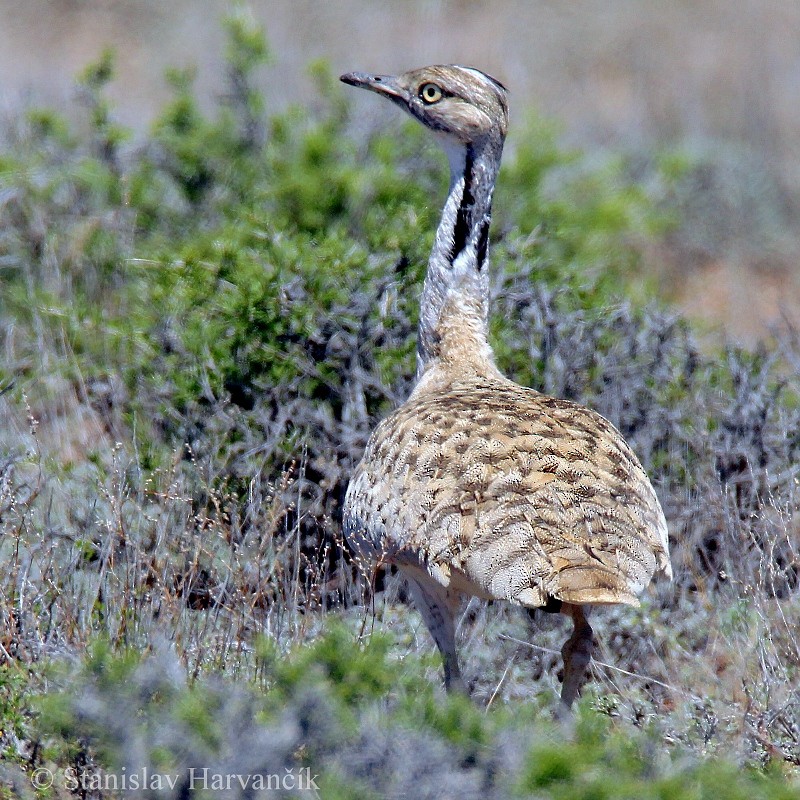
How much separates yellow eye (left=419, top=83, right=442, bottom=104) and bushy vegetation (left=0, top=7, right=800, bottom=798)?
0.70 meters

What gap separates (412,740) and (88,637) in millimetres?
1277

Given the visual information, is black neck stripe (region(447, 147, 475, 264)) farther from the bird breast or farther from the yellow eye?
the bird breast

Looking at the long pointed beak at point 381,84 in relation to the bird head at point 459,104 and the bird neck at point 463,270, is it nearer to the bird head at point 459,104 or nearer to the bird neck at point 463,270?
the bird head at point 459,104

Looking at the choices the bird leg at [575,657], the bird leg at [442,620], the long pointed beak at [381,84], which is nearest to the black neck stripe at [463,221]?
the long pointed beak at [381,84]

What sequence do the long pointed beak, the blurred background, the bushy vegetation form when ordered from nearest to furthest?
the bushy vegetation
the long pointed beak
the blurred background

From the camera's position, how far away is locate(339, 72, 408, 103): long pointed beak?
4.48m

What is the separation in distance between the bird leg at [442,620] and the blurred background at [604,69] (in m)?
4.25

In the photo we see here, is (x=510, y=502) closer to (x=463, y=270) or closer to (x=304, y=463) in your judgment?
(x=304, y=463)

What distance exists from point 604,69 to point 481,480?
10.8 metres

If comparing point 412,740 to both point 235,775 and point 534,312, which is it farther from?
point 534,312

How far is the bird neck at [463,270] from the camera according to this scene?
169 inches

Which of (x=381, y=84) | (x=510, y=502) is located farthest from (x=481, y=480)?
(x=381, y=84)

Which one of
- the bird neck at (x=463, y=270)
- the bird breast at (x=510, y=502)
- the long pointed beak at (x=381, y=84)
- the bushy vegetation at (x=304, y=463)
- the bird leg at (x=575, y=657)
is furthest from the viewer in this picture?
the long pointed beak at (x=381, y=84)

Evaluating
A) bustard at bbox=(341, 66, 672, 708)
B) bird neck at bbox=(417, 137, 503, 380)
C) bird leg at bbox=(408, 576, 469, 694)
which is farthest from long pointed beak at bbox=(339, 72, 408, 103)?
bird leg at bbox=(408, 576, 469, 694)
